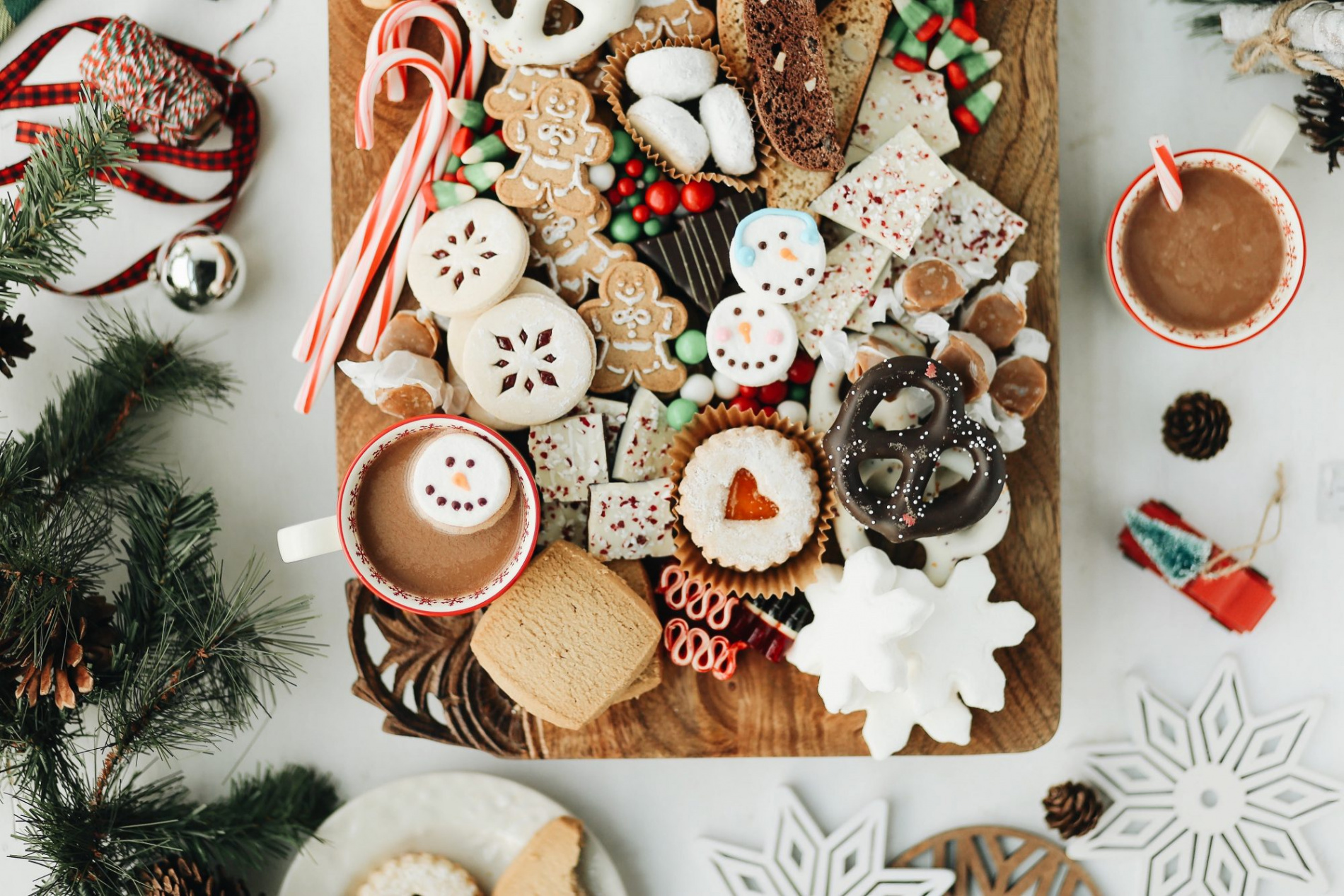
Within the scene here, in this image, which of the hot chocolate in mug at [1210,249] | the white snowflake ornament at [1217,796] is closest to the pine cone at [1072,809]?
the white snowflake ornament at [1217,796]

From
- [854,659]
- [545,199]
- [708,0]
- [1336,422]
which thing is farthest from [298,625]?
[1336,422]

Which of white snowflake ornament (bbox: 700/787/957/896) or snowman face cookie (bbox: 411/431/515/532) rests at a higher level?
snowman face cookie (bbox: 411/431/515/532)

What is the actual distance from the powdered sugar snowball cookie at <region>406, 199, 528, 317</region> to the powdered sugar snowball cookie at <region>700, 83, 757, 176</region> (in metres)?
0.33

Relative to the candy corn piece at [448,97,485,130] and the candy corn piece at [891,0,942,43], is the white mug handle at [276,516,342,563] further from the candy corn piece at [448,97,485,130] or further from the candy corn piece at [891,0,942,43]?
the candy corn piece at [891,0,942,43]

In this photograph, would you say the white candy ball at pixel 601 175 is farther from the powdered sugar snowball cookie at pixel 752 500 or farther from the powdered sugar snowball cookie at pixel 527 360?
the powdered sugar snowball cookie at pixel 752 500

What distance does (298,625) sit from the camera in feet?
5.88

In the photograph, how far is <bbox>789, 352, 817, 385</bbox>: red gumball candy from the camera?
149cm

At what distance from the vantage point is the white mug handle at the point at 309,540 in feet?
4.61

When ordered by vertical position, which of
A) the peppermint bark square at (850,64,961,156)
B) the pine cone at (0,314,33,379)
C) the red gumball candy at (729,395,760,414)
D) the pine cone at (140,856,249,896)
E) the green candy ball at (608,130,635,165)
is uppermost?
the peppermint bark square at (850,64,961,156)

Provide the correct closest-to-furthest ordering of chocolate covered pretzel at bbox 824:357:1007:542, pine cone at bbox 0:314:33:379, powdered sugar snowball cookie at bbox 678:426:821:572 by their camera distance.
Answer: chocolate covered pretzel at bbox 824:357:1007:542, powdered sugar snowball cookie at bbox 678:426:821:572, pine cone at bbox 0:314:33:379

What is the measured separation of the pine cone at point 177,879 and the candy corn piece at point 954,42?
1.80 m

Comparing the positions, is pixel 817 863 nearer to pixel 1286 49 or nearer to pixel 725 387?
pixel 725 387

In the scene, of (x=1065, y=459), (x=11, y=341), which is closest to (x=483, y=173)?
(x=11, y=341)

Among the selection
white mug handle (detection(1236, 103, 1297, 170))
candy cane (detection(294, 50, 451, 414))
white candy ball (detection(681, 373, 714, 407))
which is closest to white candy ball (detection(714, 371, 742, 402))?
white candy ball (detection(681, 373, 714, 407))
